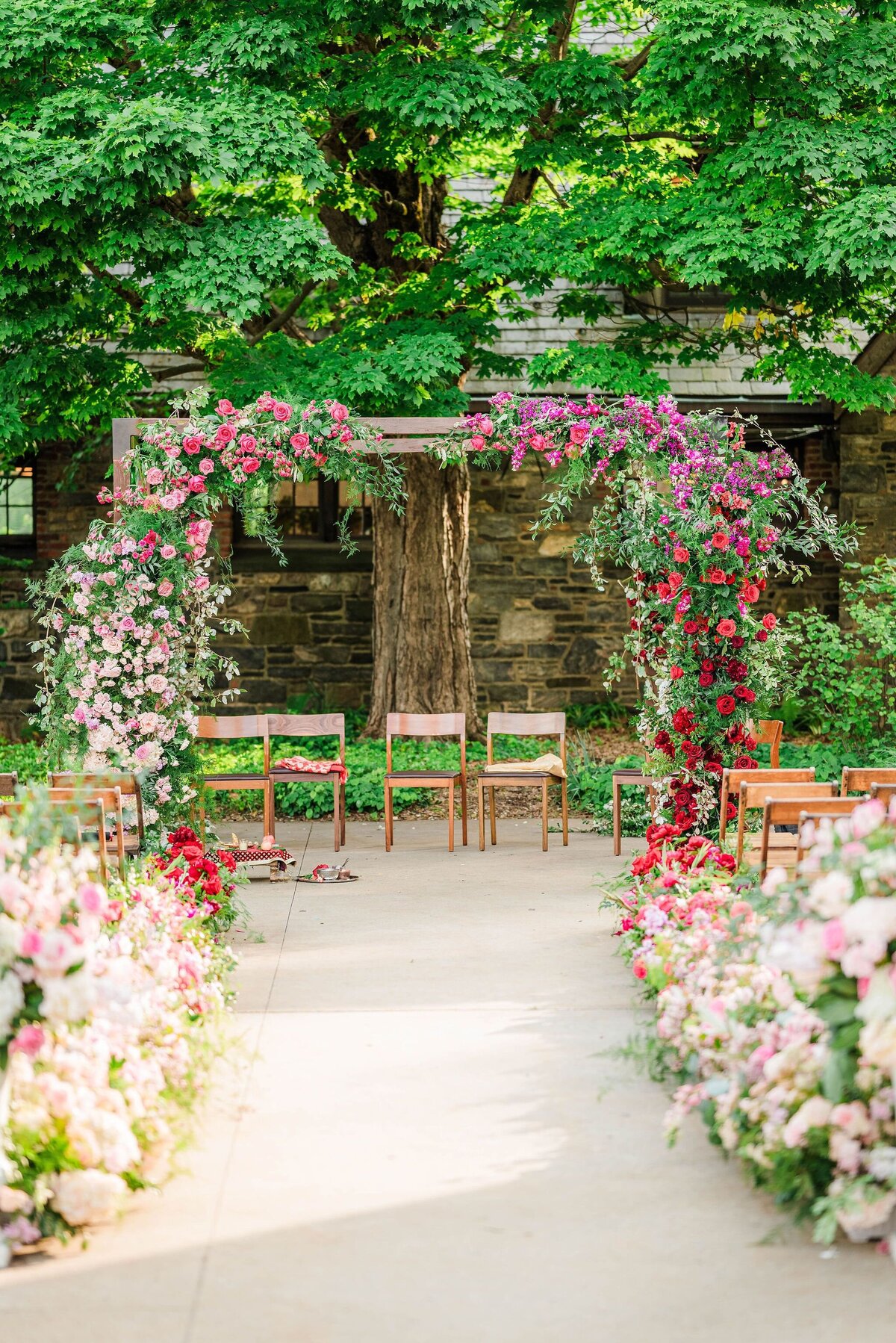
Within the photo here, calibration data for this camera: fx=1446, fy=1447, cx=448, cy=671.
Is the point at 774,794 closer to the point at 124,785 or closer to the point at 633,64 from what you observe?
the point at 124,785

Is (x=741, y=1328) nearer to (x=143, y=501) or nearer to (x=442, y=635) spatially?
(x=143, y=501)

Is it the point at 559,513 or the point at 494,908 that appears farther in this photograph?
the point at 559,513

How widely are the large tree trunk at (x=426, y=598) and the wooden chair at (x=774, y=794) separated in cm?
555

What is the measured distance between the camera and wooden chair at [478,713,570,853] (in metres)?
9.35

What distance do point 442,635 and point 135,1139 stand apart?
8535 mm

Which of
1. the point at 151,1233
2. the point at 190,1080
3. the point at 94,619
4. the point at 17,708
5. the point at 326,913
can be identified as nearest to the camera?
the point at 151,1233

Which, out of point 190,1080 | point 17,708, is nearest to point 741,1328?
point 190,1080

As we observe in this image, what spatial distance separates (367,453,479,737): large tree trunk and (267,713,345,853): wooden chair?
206 centimetres

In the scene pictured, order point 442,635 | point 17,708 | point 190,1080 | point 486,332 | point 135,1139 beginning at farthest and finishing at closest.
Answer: point 17,708, point 442,635, point 486,332, point 190,1080, point 135,1139

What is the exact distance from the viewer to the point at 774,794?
608 centimetres

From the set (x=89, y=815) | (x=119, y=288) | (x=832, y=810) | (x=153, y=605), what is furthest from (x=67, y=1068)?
(x=119, y=288)

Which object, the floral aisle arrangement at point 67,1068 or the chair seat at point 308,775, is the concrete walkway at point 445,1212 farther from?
the chair seat at point 308,775

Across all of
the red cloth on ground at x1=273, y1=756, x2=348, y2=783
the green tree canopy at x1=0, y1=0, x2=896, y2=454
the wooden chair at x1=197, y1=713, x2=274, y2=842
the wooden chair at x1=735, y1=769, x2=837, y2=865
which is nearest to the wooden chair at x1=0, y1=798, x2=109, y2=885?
the wooden chair at x1=197, y1=713, x2=274, y2=842

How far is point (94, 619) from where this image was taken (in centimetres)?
795
